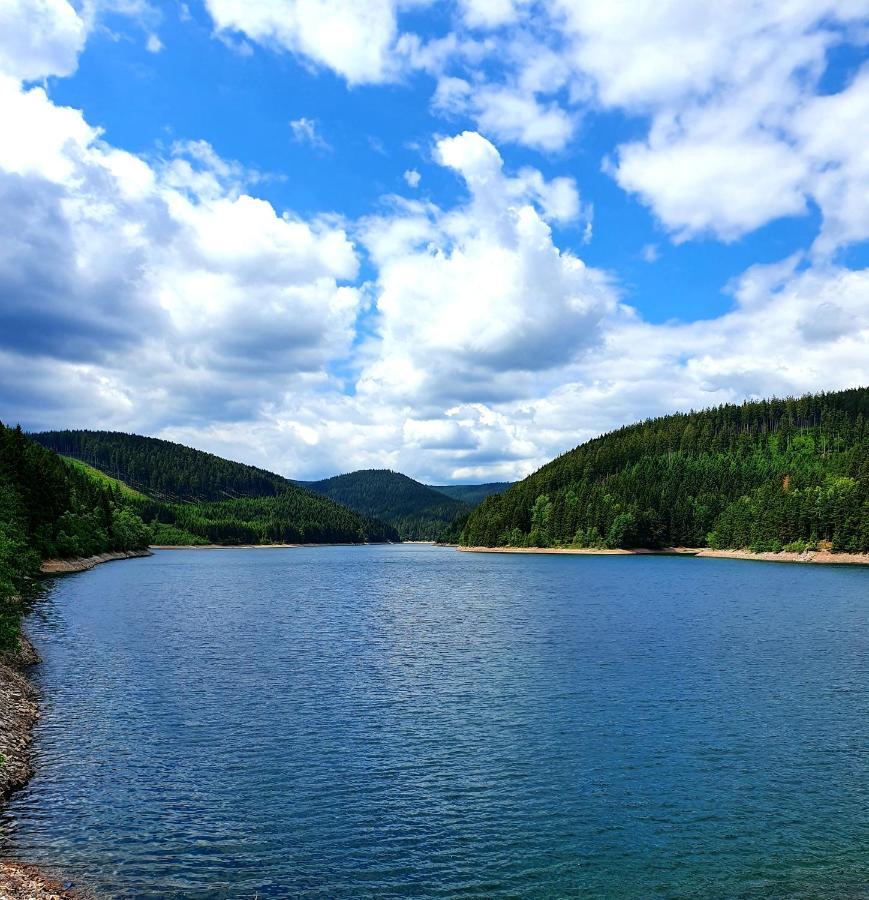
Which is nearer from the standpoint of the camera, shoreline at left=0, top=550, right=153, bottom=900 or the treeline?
shoreline at left=0, top=550, right=153, bottom=900

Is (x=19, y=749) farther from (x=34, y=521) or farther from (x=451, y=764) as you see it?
(x=34, y=521)

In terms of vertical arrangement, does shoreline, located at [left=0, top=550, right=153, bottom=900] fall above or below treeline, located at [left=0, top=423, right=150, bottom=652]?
below

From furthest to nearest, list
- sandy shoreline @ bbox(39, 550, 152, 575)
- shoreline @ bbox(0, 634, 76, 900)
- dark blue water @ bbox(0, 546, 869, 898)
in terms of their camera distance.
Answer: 1. sandy shoreline @ bbox(39, 550, 152, 575)
2. dark blue water @ bbox(0, 546, 869, 898)
3. shoreline @ bbox(0, 634, 76, 900)

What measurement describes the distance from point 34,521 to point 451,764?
107667 mm

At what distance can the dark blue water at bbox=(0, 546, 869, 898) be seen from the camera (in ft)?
69.2

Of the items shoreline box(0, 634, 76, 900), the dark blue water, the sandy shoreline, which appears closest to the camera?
shoreline box(0, 634, 76, 900)

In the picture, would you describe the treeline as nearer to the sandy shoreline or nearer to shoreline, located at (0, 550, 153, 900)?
the sandy shoreline

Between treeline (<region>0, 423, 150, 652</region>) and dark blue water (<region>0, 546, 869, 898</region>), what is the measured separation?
629 cm

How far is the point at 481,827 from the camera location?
2402 cm

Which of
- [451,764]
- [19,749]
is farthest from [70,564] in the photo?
[451,764]

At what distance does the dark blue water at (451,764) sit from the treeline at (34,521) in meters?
6.29

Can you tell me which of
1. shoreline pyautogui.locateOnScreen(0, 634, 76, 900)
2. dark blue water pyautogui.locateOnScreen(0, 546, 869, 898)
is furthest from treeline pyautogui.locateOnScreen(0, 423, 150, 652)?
dark blue water pyautogui.locateOnScreen(0, 546, 869, 898)

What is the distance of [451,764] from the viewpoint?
98.3 feet

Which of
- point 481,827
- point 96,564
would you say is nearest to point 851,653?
point 481,827
